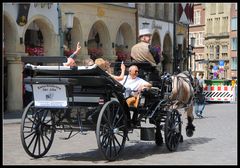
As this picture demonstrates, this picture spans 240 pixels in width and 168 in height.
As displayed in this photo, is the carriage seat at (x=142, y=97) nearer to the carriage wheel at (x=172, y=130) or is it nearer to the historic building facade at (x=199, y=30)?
the carriage wheel at (x=172, y=130)

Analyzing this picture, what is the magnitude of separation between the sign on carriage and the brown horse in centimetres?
320

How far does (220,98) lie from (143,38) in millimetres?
23081

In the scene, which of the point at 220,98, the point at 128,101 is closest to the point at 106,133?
the point at 128,101

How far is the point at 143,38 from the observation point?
10656 millimetres

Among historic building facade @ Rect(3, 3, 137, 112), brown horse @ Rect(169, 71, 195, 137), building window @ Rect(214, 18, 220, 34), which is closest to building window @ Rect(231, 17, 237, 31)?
building window @ Rect(214, 18, 220, 34)

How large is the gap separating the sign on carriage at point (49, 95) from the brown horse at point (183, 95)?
3200mm

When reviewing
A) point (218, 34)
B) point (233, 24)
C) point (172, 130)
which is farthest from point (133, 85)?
point (218, 34)

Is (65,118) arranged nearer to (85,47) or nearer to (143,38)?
(143,38)

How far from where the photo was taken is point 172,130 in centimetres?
1035

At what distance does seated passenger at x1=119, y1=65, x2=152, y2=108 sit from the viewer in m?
9.90

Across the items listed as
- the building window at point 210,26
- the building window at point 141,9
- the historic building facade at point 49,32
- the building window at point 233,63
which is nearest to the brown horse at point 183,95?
the historic building facade at point 49,32

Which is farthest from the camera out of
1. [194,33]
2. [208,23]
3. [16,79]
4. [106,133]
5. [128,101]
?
[194,33]

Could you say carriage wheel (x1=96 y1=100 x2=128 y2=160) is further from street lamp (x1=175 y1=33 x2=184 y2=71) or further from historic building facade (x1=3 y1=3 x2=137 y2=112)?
street lamp (x1=175 y1=33 x2=184 y2=71)

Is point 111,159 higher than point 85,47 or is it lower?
lower
